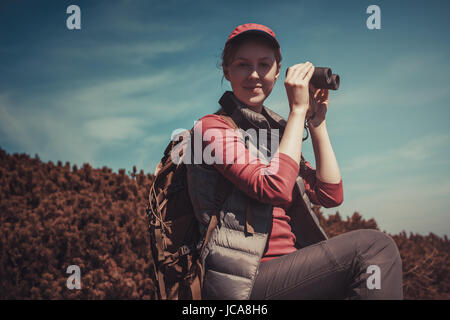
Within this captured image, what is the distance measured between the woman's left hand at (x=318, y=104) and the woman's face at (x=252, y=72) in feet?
1.03

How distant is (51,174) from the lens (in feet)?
17.4

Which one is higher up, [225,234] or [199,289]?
[225,234]

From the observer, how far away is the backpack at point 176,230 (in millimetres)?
1787

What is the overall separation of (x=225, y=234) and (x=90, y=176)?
13.7 ft

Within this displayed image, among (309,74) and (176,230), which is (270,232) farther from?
(309,74)

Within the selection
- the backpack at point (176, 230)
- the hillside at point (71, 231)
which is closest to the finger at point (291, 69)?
the backpack at point (176, 230)

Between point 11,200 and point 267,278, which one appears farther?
point 11,200

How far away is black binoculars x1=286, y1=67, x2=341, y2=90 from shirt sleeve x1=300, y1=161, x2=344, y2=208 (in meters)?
0.64

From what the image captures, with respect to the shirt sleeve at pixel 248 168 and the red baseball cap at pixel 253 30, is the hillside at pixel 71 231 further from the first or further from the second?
the red baseball cap at pixel 253 30

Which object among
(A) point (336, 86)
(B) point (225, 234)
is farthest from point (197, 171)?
(A) point (336, 86)

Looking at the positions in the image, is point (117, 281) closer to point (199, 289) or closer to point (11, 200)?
point (11, 200)

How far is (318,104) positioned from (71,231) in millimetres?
3457

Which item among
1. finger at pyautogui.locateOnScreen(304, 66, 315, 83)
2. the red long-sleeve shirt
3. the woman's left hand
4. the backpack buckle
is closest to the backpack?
the backpack buckle
